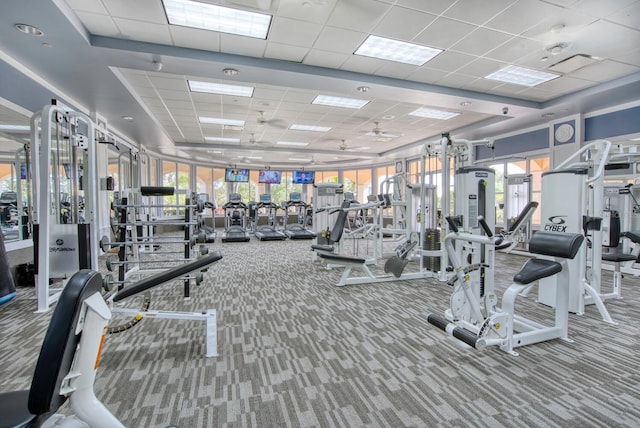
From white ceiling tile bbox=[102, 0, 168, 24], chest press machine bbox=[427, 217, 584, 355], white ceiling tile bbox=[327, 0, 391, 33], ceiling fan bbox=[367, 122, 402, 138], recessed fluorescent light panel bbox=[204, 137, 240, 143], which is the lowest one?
chest press machine bbox=[427, 217, 584, 355]

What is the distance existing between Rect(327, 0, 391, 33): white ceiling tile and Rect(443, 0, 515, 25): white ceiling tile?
73cm

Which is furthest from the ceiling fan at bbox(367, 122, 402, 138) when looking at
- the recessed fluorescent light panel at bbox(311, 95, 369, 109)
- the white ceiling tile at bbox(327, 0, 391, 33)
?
the white ceiling tile at bbox(327, 0, 391, 33)

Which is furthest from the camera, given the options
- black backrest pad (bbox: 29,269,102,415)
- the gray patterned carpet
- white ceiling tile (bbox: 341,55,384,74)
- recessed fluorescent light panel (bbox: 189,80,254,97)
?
recessed fluorescent light panel (bbox: 189,80,254,97)

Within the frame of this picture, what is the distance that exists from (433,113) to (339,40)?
3.90m

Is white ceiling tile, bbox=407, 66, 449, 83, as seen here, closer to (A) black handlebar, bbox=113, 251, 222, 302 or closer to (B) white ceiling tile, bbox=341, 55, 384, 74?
(B) white ceiling tile, bbox=341, 55, 384, 74

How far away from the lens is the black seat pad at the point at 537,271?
2377 millimetres

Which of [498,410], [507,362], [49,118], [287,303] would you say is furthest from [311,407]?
[49,118]

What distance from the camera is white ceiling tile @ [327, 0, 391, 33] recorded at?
3.38 metres

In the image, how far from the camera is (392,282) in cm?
453

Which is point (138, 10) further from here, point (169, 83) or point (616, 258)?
point (616, 258)

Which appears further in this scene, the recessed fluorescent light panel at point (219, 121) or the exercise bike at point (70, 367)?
the recessed fluorescent light panel at point (219, 121)

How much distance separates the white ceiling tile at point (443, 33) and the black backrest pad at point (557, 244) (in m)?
2.63

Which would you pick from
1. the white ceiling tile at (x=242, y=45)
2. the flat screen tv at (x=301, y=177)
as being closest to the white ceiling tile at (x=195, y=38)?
the white ceiling tile at (x=242, y=45)

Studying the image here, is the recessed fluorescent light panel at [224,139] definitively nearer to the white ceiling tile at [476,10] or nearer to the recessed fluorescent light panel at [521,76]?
the recessed fluorescent light panel at [521,76]
